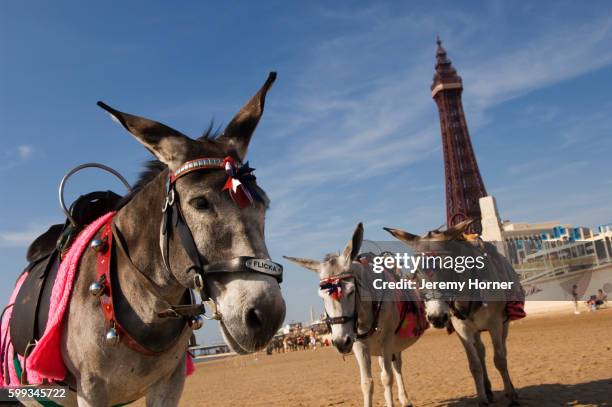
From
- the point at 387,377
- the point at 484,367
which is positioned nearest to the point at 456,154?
the point at 484,367

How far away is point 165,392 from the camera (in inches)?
120

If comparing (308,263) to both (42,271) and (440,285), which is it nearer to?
(440,285)

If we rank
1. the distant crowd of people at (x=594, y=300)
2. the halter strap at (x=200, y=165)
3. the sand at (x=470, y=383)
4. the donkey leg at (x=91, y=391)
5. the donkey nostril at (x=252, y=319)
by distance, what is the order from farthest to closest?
the distant crowd of people at (x=594, y=300)
the sand at (x=470, y=383)
the donkey leg at (x=91, y=391)
the halter strap at (x=200, y=165)
the donkey nostril at (x=252, y=319)

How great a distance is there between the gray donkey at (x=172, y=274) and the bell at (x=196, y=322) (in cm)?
12

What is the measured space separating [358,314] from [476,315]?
2173 millimetres

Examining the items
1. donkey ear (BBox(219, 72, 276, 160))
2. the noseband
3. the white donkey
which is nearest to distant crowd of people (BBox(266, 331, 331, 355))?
the white donkey

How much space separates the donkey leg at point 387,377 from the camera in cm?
803

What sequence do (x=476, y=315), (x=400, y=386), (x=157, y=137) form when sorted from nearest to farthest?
(x=157, y=137) < (x=476, y=315) < (x=400, y=386)

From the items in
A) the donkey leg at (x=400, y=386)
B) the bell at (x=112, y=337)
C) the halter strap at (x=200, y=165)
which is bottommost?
the donkey leg at (x=400, y=386)

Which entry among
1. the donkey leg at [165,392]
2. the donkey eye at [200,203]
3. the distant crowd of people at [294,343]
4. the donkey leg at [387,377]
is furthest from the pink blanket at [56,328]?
the distant crowd of people at [294,343]

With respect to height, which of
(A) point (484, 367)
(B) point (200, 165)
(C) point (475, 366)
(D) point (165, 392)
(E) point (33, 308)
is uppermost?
(B) point (200, 165)

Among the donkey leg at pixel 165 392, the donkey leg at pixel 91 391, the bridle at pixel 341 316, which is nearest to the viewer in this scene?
the donkey leg at pixel 91 391

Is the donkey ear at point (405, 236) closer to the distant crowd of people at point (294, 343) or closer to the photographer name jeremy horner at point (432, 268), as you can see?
the photographer name jeremy horner at point (432, 268)

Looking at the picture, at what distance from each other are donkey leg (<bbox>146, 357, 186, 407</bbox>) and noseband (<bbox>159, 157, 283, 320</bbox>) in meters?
0.66
